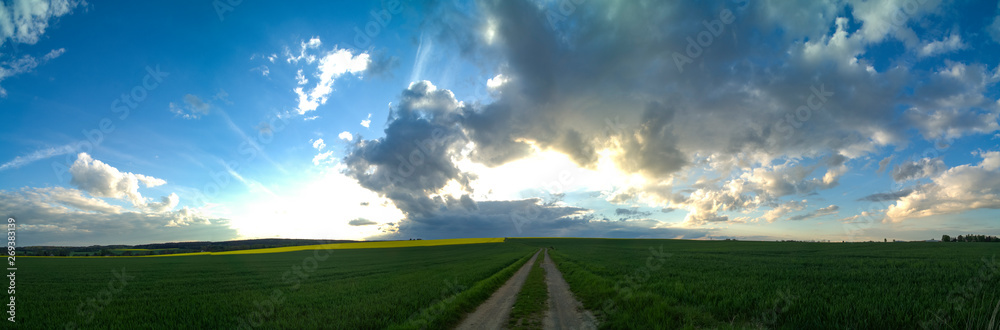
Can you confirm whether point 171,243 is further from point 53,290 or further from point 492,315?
point 492,315

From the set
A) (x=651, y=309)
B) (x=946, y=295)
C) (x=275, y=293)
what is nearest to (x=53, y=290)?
(x=275, y=293)

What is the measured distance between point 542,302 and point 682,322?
582cm

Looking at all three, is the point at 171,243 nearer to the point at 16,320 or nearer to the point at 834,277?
the point at 16,320

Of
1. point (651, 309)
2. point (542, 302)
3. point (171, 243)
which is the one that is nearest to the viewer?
point (651, 309)

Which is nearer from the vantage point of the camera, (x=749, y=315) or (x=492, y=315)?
(x=749, y=315)

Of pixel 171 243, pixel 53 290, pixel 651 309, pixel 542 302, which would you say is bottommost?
pixel 171 243

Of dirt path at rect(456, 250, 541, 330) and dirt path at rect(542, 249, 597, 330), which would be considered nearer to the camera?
dirt path at rect(542, 249, 597, 330)

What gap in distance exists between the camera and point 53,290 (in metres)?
23.1

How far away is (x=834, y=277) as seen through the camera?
17.9 m

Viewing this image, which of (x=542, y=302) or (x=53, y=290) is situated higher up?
(x=542, y=302)

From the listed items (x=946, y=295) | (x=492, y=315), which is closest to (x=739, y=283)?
(x=946, y=295)

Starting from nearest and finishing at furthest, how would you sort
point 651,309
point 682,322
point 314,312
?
point 682,322, point 651,309, point 314,312

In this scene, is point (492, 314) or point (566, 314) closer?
point (566, 314)

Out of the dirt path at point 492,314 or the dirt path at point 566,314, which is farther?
the dirt path at point 492,314
